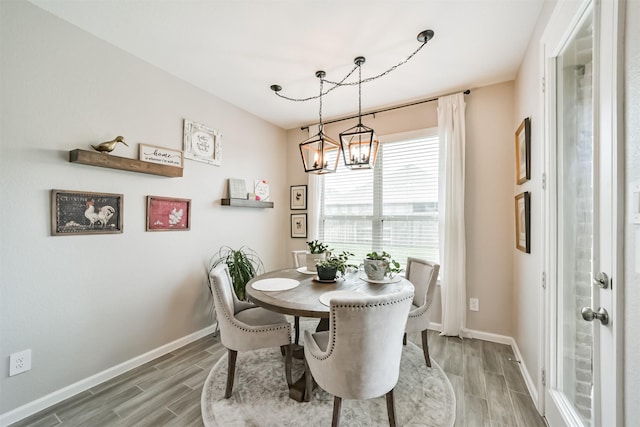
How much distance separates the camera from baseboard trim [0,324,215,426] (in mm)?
1645

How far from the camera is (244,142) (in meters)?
3.42

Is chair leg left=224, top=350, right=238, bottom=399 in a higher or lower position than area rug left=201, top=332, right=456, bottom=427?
higher

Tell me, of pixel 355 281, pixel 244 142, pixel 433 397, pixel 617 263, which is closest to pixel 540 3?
pixel 617 263

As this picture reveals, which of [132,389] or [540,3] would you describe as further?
[132,389]

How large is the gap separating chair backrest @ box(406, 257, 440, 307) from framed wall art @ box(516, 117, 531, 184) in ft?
3.37

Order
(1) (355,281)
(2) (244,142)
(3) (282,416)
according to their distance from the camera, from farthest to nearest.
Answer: (2) (244,142), (1) (355,281), (3) (282,416)

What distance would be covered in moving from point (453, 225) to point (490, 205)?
419mm

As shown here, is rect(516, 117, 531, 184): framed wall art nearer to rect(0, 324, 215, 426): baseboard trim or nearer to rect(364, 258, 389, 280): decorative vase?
rect(364, 258, 389, 280): decorative vase

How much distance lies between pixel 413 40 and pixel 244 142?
2.24 meters

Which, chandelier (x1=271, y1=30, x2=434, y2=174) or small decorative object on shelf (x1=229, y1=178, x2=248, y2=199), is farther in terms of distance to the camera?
small decorative object on shelf (x1=229, y1=178, x2=248, y2=199)

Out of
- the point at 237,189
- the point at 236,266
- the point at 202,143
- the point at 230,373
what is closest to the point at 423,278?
the point at 230,373

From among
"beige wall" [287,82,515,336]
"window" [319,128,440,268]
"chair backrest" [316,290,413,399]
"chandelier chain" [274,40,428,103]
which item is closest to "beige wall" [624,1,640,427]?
"chair backrest" [316,290,413,399]

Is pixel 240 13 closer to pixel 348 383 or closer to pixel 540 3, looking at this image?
pixel 540 3

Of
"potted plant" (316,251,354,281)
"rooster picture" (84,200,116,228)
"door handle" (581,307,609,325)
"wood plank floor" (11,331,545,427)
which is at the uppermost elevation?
"rooster picture" (84,200,116,228)
